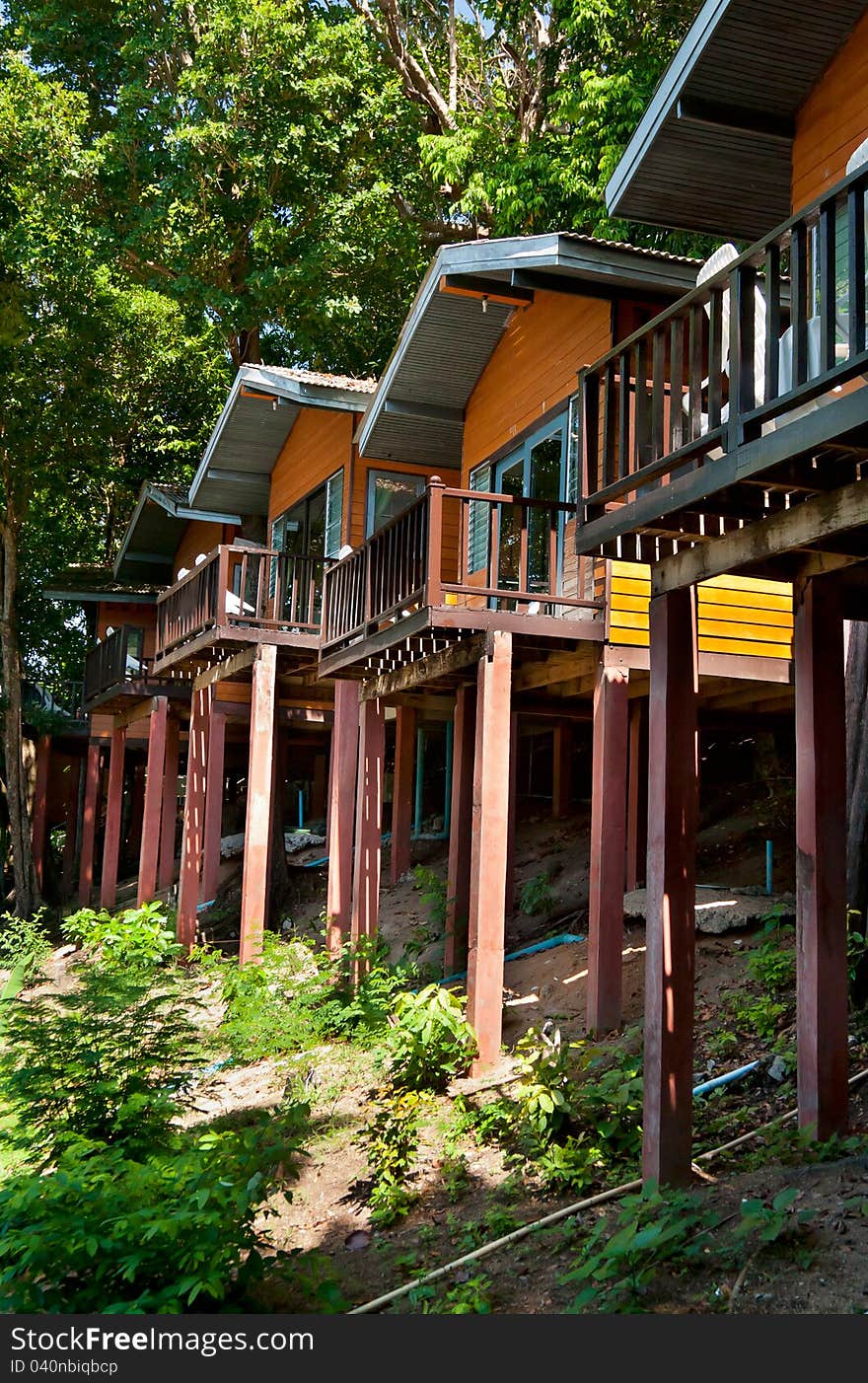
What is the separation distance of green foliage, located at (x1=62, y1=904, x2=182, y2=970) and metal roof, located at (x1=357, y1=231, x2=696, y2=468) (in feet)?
24.1

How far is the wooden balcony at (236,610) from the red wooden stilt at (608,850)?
641cm

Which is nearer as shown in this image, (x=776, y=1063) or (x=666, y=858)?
(x=666, y=858)

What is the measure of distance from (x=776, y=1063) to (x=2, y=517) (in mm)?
25191

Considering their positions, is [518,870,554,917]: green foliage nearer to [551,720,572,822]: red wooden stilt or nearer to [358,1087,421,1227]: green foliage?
[551,720,572,822]: red wooden stilt

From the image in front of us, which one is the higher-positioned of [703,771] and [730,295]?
[730,295]

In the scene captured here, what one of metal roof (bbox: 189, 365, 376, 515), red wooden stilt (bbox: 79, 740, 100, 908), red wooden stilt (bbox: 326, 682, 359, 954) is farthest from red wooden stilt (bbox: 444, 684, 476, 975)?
red wooden stilt (bbox: 79, 740, 100, 908)

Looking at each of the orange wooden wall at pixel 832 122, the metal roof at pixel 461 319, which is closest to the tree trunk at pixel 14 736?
the metal roof at pixel 461 319

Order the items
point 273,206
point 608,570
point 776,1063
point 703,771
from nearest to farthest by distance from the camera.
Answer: point 776,1063 → point 608,570 → point 703,771 → point 273,206

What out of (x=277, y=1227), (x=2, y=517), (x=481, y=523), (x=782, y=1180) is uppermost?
(x=2, y=517)

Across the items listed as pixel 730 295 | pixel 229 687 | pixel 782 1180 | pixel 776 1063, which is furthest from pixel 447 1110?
pixel 229 687

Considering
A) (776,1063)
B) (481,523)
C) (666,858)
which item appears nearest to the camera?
(666,858)

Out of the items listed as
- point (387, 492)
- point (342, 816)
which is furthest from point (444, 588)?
point (387, 492)

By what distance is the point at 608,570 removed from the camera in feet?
39.5

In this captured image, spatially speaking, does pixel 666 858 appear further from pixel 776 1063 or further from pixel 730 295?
pixel 730 295
